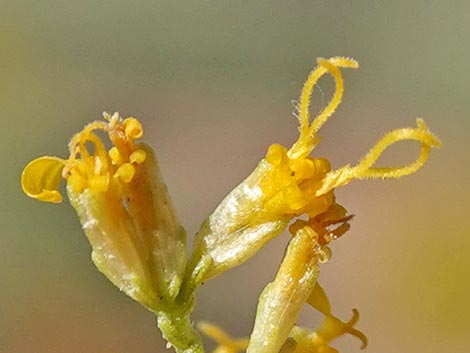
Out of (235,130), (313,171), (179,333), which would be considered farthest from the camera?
(235,130)

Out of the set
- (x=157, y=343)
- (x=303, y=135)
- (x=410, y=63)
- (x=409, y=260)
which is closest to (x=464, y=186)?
(x=409, y=260)

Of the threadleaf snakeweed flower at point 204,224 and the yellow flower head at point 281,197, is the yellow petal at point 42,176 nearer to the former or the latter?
the threadleaf snakeweed flower at point 204,224

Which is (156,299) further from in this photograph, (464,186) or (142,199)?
(464,186)

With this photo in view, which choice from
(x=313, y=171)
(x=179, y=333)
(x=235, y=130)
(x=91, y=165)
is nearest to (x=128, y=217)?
(x=91, y=165)

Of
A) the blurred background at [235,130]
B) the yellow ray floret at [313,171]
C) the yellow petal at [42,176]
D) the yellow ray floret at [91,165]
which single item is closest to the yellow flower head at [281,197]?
the yellow ray floret at [313,171]

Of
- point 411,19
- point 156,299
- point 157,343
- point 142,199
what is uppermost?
point 411,19

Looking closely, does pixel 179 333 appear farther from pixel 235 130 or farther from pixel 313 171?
pixel 235 130

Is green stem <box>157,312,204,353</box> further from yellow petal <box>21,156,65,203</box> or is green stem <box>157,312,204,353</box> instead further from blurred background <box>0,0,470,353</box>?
blurred background <box>0,0,470,353</box>
